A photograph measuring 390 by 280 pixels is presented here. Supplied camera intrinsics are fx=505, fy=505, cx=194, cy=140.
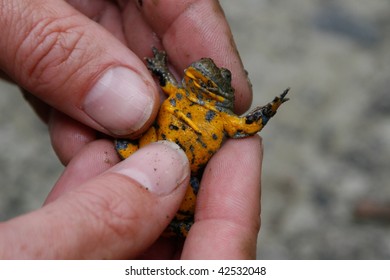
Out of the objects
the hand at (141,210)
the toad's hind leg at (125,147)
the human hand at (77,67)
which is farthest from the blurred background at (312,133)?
the human hand at (77,67)

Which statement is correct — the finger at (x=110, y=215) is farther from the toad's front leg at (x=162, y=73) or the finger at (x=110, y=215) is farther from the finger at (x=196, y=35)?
the finger at (x=196, y=35)

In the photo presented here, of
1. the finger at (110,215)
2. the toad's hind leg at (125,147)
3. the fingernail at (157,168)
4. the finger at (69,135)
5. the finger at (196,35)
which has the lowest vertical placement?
the finger at (110,215)

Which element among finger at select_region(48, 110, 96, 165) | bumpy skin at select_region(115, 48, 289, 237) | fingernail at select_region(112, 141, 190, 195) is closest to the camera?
fingernail at select_region(112, 141, 190, 195)

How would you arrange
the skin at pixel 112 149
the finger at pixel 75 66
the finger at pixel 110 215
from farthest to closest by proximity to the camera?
1. the finger at pixel 75 66
2. the skin at pixel 112 149
3. the finger at pixel 110 215

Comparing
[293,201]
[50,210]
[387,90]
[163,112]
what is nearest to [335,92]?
[387,90]

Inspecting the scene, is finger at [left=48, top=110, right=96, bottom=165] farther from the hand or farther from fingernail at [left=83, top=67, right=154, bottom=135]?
fingernail at [left=83, top=67, right=154, bottom=135]

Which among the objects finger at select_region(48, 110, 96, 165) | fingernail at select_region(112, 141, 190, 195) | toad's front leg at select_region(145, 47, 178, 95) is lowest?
fingernail at select_region(112, 141, 190, 195)

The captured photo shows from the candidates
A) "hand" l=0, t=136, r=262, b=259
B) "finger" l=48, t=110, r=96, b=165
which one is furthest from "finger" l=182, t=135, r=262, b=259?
"finger" l=48, t=110, r=96, b=165
